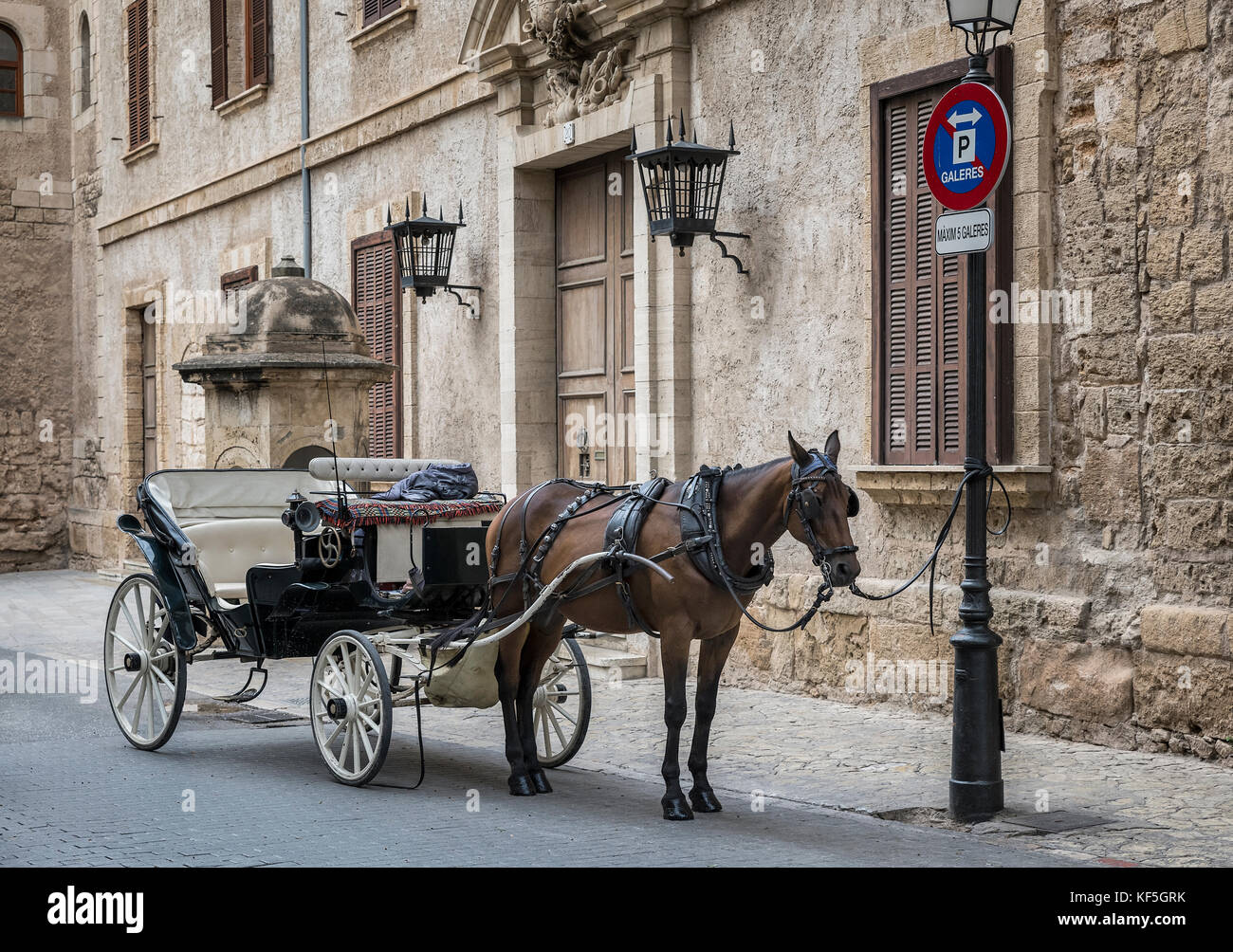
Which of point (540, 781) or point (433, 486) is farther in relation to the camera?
point (433, 486)

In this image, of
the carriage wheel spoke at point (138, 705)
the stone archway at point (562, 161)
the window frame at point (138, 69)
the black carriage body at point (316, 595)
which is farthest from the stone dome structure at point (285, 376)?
the window frame at point (138, 69)

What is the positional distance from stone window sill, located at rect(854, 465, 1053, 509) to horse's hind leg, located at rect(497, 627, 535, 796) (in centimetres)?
301

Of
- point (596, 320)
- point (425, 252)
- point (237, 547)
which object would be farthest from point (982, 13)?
point (425, 252)

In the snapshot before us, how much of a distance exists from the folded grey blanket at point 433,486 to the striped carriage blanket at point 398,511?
0.07 meters

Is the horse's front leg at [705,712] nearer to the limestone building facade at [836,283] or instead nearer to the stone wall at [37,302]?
the limestone building facade at [836,283]

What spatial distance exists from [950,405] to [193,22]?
14.9m

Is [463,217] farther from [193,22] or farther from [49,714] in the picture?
[193,22]

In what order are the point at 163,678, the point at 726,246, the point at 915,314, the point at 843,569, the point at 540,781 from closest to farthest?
1. the point at 843,569
2. the point at 540,781
3. the point at 163,678
4. the point at 915,314
5. the point at 726,246

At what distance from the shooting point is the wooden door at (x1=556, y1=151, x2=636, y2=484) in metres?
12.8

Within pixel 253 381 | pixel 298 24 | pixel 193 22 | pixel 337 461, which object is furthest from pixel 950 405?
pixel 193 22

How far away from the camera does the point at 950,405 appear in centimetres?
952

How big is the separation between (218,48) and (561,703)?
14388mm

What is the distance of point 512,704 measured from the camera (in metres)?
7.62

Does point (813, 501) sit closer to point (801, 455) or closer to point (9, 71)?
point (801, 455)
